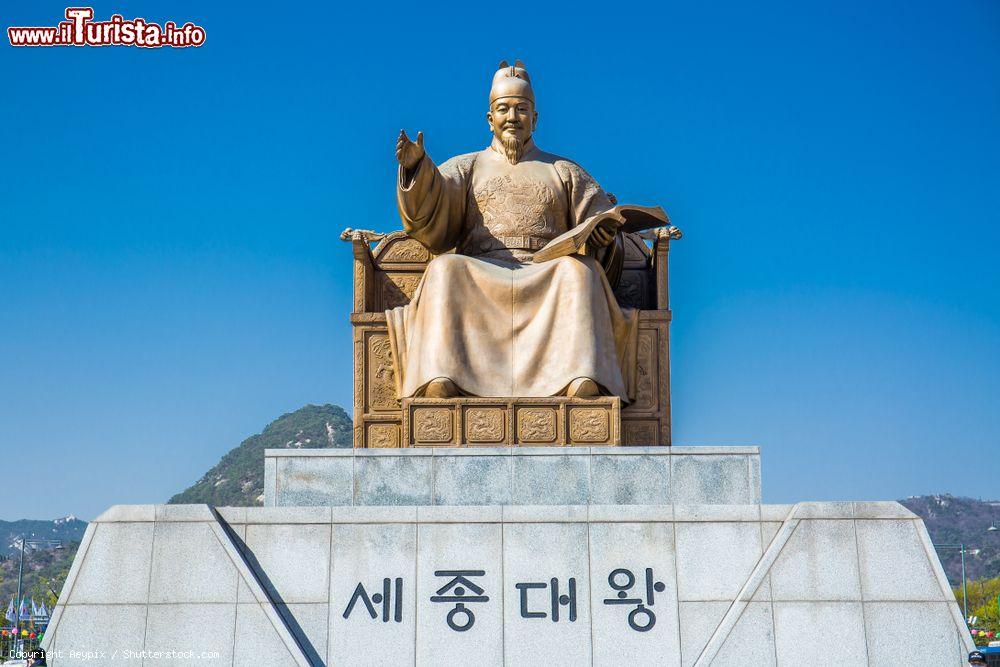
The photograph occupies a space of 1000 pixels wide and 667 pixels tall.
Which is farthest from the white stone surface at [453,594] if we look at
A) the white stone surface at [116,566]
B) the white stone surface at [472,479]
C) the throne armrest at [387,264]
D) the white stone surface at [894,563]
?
the throne armrest at [387,264]

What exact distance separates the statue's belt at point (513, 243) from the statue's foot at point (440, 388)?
1.56m

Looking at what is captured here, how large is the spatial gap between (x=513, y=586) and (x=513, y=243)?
3189 millimetres

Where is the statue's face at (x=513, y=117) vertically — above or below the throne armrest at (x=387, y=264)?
above

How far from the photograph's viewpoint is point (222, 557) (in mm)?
7730

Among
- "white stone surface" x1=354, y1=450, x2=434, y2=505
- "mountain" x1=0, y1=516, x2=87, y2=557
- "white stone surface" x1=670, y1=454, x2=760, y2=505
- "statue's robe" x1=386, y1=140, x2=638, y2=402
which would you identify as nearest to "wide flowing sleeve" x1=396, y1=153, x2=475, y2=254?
"statue's robe" x1=386, y1=140, x2=638, y2=402

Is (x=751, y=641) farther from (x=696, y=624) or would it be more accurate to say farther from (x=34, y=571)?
(x=34, y=571)

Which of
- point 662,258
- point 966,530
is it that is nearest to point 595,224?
point 662,258

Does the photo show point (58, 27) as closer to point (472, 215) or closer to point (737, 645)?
point (472, 215)

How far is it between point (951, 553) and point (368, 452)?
203 feet

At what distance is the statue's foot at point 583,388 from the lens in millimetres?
8891

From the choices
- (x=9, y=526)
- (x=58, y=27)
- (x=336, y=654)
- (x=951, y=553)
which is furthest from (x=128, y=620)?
(x=9, y=526)

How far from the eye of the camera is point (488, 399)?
8836mm

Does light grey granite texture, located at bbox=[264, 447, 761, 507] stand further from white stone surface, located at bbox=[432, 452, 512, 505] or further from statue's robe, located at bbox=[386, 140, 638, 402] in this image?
statue's robe, located at bbox=[386, 140, 638, 402]

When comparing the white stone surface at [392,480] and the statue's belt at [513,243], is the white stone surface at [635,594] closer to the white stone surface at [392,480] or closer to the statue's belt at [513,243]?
the white stone surface at [392,480]
